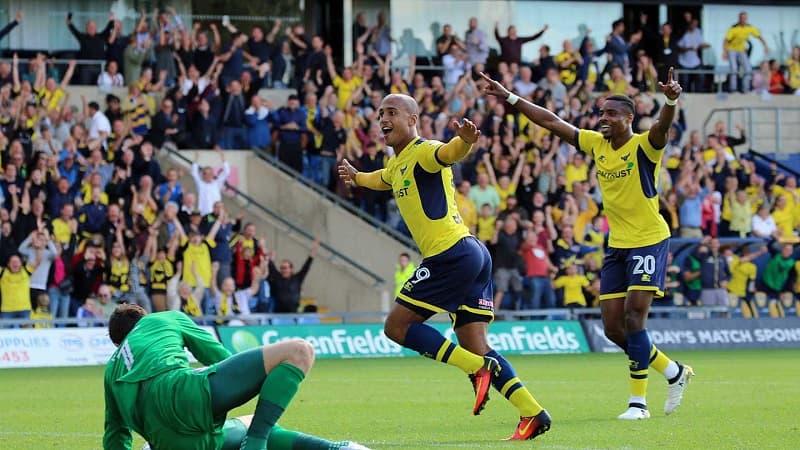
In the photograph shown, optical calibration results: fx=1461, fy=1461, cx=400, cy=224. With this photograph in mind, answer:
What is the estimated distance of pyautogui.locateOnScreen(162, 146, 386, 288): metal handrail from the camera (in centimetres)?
2731

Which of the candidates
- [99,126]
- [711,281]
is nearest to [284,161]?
[99,126]

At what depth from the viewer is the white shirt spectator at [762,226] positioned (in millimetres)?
29172

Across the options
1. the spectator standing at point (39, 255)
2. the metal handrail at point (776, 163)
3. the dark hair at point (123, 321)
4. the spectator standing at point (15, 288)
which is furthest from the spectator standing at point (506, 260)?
the dark hair at point (123, 321)

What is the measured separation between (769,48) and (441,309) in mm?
29221

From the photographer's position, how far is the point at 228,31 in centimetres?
3288

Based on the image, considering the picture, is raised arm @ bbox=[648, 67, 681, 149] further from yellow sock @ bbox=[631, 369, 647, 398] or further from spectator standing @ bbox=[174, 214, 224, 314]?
spectator standing @ bbox=[174, 214, 224, 314]

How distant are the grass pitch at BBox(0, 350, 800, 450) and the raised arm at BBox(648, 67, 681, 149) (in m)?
2.28

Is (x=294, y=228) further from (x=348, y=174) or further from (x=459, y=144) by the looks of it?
(x=459, y=144)

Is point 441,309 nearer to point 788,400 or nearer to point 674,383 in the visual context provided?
point 674,383

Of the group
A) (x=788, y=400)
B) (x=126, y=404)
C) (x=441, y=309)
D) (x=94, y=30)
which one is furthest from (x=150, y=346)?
(x=94, y=30)

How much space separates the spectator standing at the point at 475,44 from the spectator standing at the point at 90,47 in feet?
25.6

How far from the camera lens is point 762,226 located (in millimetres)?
29188

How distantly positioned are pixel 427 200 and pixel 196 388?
11.9 ft

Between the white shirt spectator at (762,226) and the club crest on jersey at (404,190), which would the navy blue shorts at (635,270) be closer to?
the club crest on jersey at (404,190)
